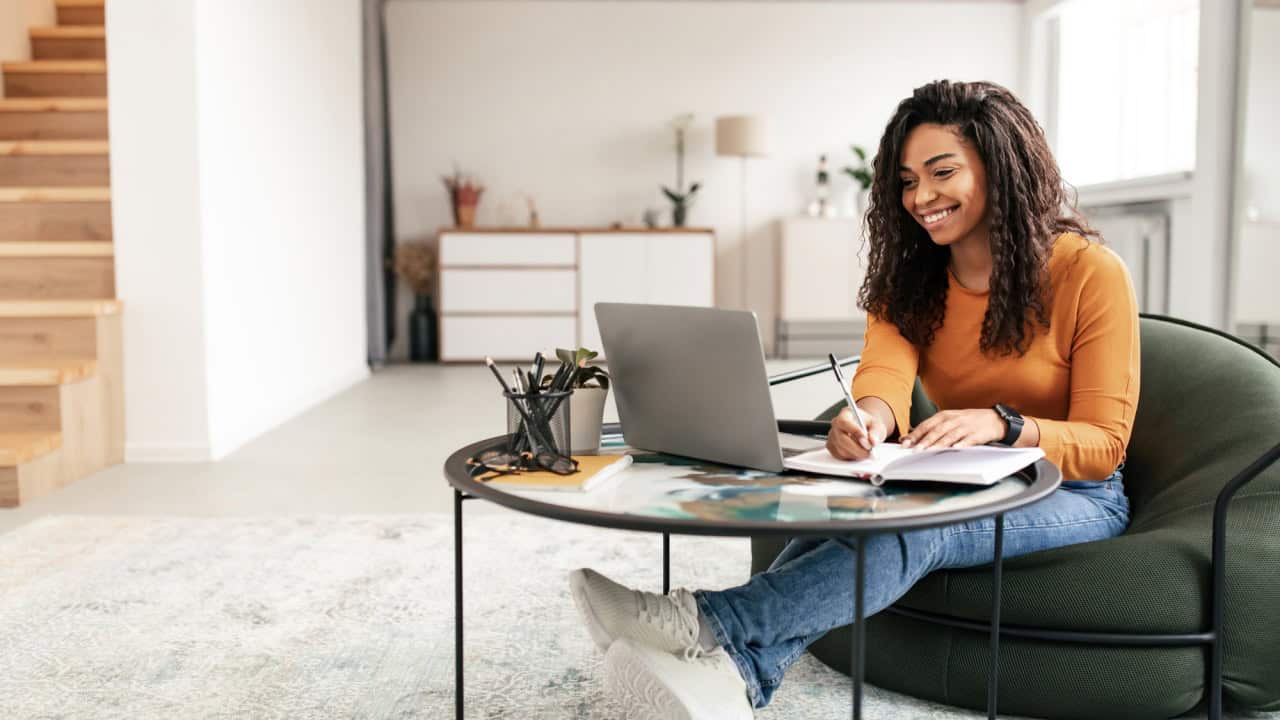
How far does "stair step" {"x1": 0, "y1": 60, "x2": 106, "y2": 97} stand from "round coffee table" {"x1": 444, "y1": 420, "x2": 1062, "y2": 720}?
16.2 ft

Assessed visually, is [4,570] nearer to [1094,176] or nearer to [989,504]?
[989,504]

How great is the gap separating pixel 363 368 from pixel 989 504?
5940 mm

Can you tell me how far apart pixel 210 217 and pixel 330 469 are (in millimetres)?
1050

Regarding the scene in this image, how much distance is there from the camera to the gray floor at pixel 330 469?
11.2 feet

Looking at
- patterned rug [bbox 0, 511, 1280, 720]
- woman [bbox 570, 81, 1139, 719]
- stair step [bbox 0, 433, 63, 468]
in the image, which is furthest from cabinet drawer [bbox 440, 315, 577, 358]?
woman [bbox 570, 81, 1139, 719]

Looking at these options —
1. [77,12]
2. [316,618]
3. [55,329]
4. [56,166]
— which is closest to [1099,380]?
[316,618]

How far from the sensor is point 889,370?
191 centimetres

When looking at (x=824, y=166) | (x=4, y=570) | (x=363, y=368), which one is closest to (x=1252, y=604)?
(x=4, y=570)

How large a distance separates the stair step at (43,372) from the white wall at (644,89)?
4.03 metres

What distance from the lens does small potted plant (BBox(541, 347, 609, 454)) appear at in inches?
63.4

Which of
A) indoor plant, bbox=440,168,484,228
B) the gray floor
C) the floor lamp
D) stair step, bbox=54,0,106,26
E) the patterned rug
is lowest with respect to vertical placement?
the gray floor

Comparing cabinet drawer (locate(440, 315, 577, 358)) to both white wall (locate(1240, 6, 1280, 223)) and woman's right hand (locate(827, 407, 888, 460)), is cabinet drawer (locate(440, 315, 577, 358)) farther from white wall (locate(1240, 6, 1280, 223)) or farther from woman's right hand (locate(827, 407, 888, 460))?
woman's right hand (locate(827, 407, 888, 460))

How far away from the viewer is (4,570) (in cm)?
270

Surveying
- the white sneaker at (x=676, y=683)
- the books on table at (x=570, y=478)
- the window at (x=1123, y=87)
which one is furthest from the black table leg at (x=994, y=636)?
the window at (x=1123, y=87)
